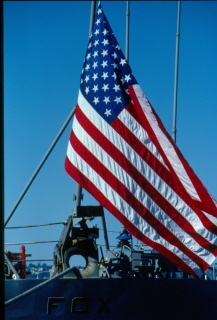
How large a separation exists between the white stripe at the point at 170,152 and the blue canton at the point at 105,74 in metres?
0.51

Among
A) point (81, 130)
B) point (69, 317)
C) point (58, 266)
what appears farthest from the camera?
point (81, 130)

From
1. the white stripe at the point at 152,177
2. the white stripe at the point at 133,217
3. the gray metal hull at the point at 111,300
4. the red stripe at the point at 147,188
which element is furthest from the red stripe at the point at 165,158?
the gray metal hull at the point at 111,300

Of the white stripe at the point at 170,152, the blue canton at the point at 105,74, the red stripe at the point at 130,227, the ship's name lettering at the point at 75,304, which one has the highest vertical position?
the blue canton at the point at 105,74

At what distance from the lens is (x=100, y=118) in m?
16.0

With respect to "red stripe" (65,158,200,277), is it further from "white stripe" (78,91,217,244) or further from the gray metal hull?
"white stripe" (78,91,217,244)

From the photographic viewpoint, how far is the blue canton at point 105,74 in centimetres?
1622

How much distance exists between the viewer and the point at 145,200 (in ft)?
49.5

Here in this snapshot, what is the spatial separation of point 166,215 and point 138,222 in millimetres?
696

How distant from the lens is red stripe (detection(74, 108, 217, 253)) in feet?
→ 49.2

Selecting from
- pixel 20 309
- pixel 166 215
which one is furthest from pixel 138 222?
pixel 20 309

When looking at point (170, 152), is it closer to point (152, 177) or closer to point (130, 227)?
point (152, 177)

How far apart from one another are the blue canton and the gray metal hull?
416 cm

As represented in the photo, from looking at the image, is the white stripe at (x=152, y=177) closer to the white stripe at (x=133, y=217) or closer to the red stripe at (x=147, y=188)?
the red stripe at (x=147, y=188)

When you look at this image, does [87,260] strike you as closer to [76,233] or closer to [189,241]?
[76,233]
